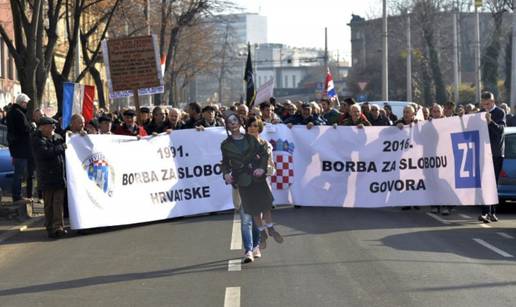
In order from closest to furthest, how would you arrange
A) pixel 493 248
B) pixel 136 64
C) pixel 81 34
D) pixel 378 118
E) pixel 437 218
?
pixel 493 248 → pixel 437 218 → pixel 136 64 → pixel 378 118 → pixel 81 34

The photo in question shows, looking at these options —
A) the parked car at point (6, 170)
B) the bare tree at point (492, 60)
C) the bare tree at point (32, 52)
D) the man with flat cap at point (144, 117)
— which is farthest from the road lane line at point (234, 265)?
the bare tree at point (492, 60)

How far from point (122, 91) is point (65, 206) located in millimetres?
3114

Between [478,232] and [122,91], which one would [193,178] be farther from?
[478,232]

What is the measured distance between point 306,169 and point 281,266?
5.73 metres

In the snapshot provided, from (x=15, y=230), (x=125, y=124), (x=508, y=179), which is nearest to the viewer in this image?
(x=15, y=230)

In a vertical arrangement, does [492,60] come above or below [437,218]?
above

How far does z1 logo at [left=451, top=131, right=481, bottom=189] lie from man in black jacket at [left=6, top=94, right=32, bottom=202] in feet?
25.2

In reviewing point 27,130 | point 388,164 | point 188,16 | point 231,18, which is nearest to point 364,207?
point 388,164

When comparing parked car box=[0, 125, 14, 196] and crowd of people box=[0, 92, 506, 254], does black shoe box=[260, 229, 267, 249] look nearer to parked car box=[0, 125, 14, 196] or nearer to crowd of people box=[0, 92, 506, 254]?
crowd of people box=[0, 92, 506, 254]

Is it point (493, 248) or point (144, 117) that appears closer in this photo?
point (493, 248)

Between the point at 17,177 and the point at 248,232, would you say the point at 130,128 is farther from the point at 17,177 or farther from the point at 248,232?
the point at 248,232

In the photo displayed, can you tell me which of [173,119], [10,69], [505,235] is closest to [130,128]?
[173,119]

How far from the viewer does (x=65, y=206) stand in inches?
603

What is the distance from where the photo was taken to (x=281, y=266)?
10109mm
